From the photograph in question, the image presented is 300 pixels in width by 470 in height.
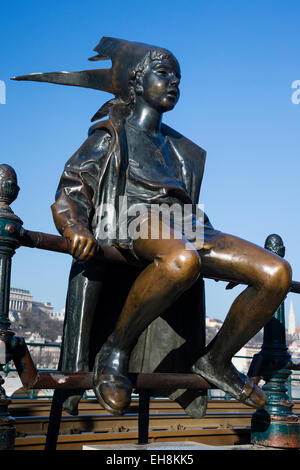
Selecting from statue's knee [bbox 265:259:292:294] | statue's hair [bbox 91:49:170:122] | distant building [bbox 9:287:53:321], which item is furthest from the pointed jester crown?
distant building [bbox 9:287:53:321]

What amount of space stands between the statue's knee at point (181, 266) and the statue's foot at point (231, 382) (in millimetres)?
732

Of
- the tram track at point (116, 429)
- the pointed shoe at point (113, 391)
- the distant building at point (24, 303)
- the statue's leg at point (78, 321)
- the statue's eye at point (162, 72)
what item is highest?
the distant building at point (24, 303)

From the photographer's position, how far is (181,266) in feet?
8.54

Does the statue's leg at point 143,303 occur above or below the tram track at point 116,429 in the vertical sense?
above

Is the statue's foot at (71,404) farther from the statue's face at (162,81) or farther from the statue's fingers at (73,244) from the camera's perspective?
the statue's face at (162,81)

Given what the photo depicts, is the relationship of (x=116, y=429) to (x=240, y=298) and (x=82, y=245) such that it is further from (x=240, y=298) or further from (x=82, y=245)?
(x=82, y=245)

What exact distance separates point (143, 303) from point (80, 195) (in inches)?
29.1

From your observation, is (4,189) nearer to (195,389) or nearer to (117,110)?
(117,110)

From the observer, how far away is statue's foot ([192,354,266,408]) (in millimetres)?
3098

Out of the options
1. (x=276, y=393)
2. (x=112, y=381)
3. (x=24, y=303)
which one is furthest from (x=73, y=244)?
(x=24, y=303)

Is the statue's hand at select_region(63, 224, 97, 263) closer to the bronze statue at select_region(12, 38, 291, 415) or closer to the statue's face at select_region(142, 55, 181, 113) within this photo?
the bronze statue at select_region(12, 38, 291, 415)

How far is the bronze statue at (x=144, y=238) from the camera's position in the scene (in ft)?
8.81

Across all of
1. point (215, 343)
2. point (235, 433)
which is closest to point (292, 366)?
point (235, 433)

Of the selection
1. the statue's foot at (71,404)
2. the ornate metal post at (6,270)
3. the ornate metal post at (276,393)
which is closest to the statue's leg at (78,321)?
the statue's foot at (71,404)
